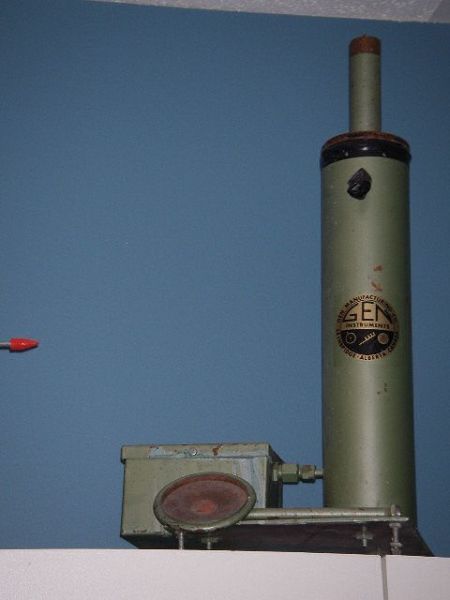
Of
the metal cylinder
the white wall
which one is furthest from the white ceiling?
the white wall

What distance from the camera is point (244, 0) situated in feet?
6.94

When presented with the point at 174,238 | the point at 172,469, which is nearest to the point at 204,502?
the point at 172,469

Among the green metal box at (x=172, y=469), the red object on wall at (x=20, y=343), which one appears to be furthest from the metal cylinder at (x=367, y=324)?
the red object on wall at (x=20, y=343)

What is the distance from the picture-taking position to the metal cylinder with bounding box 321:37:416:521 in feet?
5.27

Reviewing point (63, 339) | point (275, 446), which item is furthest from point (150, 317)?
point (275, 446)

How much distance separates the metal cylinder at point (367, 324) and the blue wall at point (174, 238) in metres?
0.23

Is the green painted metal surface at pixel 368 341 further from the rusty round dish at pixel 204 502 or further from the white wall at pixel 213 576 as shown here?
the white wall at pixel 213 576

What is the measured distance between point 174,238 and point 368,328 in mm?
550

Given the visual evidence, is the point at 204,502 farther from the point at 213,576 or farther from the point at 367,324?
the point at 367,324

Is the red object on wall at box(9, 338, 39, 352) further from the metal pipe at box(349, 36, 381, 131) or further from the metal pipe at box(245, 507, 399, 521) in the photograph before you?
the metal pipe at box(349, 36, 381, 131)

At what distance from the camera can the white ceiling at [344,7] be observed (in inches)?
83.0

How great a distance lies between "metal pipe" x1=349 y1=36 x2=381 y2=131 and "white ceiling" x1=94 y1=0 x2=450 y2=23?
26cm

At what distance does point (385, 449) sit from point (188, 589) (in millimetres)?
610

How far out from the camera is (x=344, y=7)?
83.7 inches
